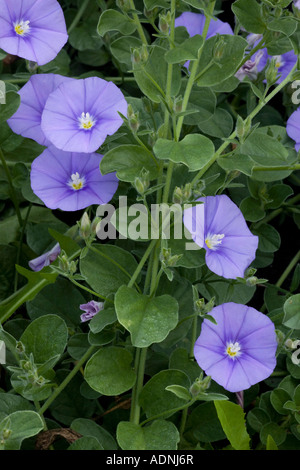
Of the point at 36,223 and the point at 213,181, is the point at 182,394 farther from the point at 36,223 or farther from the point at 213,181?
the point at 36,223

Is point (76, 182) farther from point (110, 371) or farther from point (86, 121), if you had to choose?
point (110, 371)

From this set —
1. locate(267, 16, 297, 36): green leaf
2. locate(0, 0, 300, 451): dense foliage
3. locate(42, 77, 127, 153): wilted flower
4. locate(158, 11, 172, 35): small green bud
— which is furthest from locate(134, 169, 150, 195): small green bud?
locate(267, 16, 297, 36): green leaf

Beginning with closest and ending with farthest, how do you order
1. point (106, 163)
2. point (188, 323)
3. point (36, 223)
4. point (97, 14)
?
point (106, 163), point (188, 323), point (36, 223), point (97, 14)

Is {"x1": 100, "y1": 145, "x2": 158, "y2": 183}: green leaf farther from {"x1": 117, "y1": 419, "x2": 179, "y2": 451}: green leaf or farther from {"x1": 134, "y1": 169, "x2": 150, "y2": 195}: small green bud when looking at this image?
{"x1": 117, "y1": 419, "x2": 179, "y2": 451}: green leaf

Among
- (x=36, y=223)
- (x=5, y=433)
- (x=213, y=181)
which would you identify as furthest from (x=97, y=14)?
(x=5, y=433)

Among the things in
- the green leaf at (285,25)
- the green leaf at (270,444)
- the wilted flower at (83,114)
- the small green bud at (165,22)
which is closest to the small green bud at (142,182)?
the wilted flower at (83,114)

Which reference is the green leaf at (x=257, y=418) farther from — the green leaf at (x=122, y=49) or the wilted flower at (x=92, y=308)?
the green leaf at (x=122, y=49)

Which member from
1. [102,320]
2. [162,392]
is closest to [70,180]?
[102,320]
